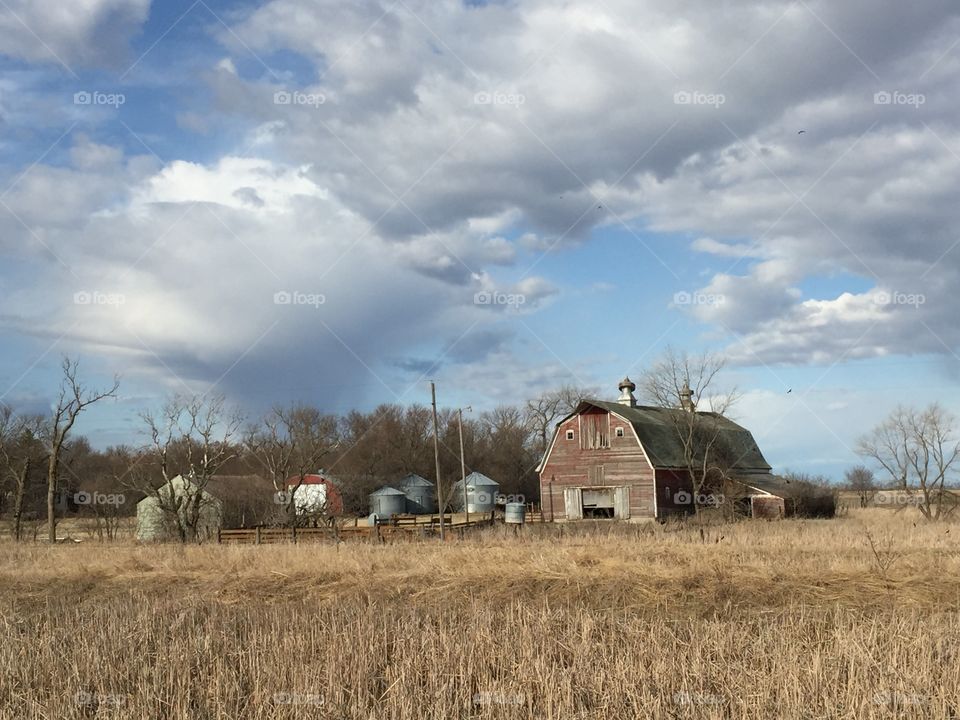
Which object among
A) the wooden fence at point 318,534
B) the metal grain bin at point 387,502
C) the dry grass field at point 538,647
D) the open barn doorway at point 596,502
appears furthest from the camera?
the metal grain bin at point 387,502

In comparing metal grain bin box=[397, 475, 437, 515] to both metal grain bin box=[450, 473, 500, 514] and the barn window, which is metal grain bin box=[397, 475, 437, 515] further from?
the barn window

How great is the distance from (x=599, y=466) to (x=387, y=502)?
27243 millimetres

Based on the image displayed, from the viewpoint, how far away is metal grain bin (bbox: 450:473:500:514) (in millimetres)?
78125

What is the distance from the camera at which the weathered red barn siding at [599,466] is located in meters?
51.7

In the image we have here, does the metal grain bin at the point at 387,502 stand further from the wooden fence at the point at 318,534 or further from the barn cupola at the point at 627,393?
the wooden fence at the point at 318,534

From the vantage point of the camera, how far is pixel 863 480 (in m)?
106

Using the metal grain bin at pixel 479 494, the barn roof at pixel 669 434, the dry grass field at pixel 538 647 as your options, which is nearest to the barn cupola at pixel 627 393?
the barn roof at pixel 669 434

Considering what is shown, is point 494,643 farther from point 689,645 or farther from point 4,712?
point 4,712

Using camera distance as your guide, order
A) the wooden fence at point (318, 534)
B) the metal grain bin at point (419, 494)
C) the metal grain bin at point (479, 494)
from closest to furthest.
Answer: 1. the wooden fence at point (318, 534)
2. the metal grain bin at point (479, 494)
3. the metal grain bin at point (419, 494)

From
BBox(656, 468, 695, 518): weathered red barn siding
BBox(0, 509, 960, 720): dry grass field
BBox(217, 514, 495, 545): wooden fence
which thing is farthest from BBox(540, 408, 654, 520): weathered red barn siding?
BBox(0, 509, 960, 720): dry grass field

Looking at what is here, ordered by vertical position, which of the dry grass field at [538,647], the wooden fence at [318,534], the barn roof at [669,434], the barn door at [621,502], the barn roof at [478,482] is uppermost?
the barn roof at [669,434]

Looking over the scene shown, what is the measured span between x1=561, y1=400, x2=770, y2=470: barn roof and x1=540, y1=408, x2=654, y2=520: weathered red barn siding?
26.6 inches

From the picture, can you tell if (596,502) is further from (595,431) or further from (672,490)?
(672,490)

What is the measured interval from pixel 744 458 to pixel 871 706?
54.0 m
